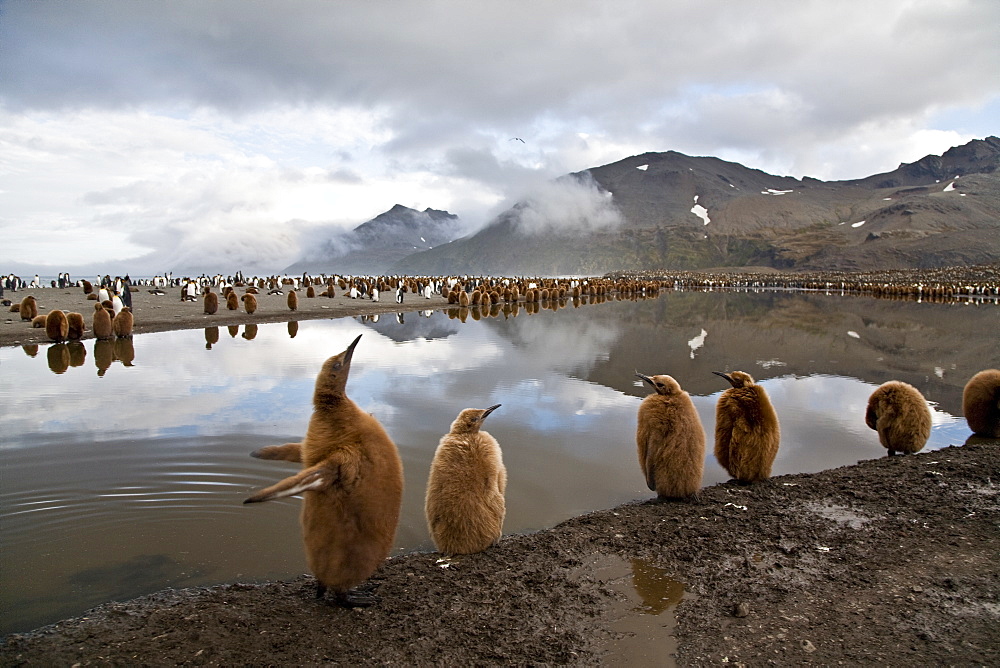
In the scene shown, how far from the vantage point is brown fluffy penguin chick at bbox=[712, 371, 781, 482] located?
5.77 metres

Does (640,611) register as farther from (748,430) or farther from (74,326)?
(74,326)

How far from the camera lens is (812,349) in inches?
629

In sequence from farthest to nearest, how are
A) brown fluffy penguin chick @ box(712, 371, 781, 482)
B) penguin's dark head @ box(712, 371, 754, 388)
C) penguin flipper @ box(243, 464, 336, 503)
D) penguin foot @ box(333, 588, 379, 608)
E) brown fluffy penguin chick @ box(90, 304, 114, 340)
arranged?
brown fluffy penguin chick @ box(90, 304, 114, 340), penguin's dark head @ box(712, 371, 754, 388), brown fluffy penguin chick @ box(712, 371, 781, 482), penguin foot @ box(333, 588, 379, 608), penguin flipper @ box(243, 464, 336, 503)

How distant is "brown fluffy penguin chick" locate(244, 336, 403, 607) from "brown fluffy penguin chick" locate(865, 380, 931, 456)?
6645 mm

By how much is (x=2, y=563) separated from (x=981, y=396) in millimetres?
11220

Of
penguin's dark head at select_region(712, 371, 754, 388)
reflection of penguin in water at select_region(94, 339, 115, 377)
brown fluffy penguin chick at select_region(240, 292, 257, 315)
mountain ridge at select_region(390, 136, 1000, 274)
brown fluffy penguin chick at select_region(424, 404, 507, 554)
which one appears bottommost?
brown fluffy penguin chick at select_region(424, 404, 507, 554)

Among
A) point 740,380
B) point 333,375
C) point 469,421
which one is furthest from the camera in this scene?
point 740,380

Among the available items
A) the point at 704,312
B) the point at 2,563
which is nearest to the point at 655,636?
the point at 2,563

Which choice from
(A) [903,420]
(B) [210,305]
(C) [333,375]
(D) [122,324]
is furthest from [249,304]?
(A) [903,420]

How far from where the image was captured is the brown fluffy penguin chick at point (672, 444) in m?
5.21

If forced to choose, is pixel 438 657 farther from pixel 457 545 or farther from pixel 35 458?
pixel 35 458

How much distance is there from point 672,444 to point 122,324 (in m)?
18.8

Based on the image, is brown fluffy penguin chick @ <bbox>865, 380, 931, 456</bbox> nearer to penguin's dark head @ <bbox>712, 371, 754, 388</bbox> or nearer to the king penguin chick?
penguin's dark head @ <bbox>712, 371, 754, 388</bbox>

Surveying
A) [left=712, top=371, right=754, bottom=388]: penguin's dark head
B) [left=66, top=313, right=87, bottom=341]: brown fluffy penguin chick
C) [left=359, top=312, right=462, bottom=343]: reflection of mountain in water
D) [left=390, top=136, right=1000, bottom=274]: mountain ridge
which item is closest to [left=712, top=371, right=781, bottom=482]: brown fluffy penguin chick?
[left=712, top=371, right=754, bottom=388]: penguin's dark head
